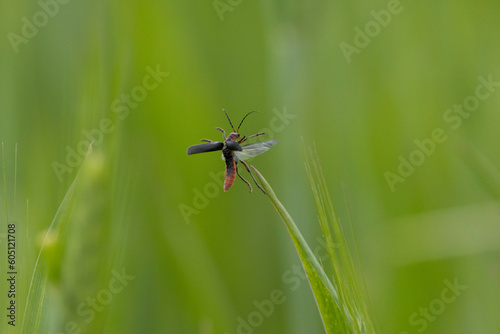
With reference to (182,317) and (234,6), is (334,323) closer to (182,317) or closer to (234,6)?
(182,317)

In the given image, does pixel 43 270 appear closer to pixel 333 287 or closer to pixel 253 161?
pixel 333 287

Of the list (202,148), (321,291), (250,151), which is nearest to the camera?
(321,291)

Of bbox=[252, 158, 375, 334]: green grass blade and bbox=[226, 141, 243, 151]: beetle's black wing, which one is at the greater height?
bbox=[226, 141, 243, 151]: beetle's black wing

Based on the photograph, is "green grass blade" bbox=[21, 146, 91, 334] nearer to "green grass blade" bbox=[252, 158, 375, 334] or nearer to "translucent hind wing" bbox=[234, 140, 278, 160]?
"green grass blade" bbox=[252, 158, 375, 334]

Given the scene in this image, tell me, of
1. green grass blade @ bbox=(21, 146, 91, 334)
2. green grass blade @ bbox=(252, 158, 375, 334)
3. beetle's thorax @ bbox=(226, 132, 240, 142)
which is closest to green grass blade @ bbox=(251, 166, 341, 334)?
green grass blade @ bbox=(252, 158, 375, 334)

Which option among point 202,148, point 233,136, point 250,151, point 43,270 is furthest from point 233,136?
point 43,270

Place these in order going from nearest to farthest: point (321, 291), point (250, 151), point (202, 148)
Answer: point (321, 291), point (202, 148), point (250, 151)

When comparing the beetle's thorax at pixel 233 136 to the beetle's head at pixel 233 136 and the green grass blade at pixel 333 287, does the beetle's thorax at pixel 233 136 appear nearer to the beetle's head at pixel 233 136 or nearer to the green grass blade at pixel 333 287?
the beetle's head at pixel 233 136

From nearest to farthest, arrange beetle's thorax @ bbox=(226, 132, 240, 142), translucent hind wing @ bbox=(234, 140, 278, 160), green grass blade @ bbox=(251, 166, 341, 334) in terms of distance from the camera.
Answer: green grass blade @ bbox=(251, 166, 341, 334) < translucent hind wing @ bbox=(234, 140, 278, 160) < beetle's thorax @ bbox=(226, 132, 240, 142)

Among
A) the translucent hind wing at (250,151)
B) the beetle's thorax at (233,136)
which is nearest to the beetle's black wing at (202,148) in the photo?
the translucent hind wing at (250,151)
